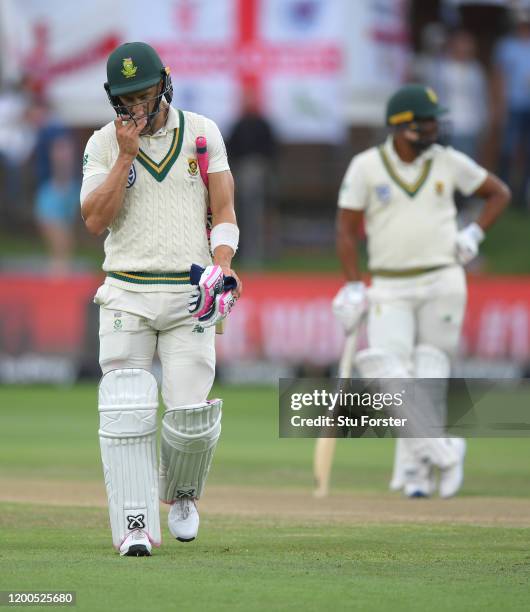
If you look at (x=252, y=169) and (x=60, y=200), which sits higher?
(x=252, y=169)

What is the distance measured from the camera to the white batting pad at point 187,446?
264 inches

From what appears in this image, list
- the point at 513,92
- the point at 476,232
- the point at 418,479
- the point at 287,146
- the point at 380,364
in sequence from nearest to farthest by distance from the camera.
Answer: the point at 418,479
the point at 380,364
the point at 476,232
the point at 513,92
the point at 287,146

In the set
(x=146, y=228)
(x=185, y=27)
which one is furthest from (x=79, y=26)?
(x=146, y=228)

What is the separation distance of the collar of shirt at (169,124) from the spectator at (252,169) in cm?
1145

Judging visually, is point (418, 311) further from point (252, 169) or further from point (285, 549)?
point (252, 169)

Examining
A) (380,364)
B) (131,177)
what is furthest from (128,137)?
(380,364)

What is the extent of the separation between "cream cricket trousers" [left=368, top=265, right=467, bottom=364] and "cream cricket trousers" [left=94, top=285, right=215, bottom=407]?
10.5ft

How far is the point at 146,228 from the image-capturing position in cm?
679

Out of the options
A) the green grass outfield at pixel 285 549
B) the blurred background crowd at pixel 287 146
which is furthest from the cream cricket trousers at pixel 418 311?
the blurred background crowd at pixel 287 146

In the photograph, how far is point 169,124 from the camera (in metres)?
6.87

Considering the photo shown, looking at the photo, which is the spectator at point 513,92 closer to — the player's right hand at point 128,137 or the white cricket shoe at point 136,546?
the player's right hand at point 128,137

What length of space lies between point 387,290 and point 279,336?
748 cm

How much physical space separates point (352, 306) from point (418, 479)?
117cm

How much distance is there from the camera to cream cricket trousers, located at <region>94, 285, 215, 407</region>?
673 centimetres
